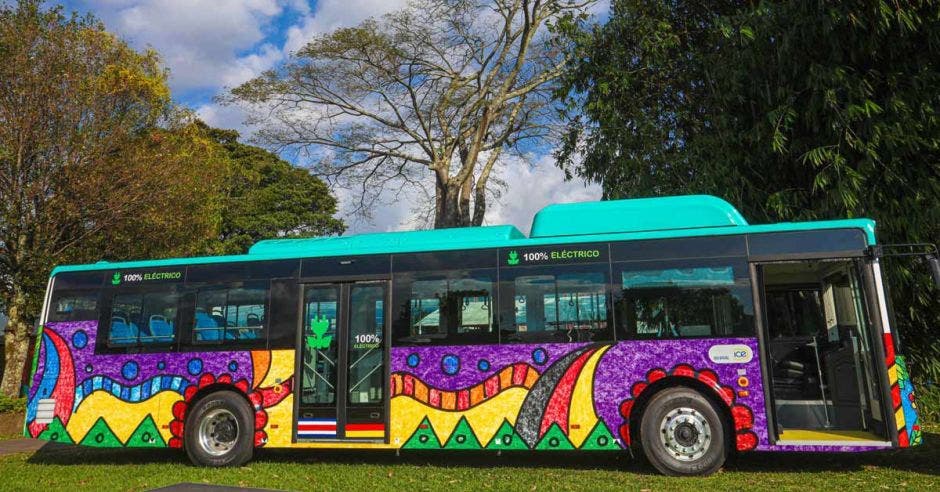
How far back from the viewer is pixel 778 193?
10.4 metres

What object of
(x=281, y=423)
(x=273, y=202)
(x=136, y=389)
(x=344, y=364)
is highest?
(x=273, y=202)

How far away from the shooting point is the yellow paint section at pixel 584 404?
7422mm

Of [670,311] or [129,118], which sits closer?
[670,311]

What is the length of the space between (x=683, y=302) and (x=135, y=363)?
719 centimetres

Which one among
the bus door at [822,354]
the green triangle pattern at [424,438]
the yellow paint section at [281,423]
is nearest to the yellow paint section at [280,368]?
the yellow paint section at [281,423]

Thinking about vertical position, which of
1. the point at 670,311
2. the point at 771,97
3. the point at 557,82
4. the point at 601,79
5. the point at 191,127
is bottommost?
the point at 670,311

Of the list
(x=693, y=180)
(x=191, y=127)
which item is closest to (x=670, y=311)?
(x=693, y=180)

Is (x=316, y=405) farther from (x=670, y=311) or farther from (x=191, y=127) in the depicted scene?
(x=191, y=127)

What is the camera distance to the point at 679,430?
7.22 m

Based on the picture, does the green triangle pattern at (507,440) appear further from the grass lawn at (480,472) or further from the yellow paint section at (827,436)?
the yellow paint section at (827,436)

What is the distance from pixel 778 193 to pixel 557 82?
1294cm

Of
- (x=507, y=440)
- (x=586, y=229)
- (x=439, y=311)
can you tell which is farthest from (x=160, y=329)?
(x=586, y=229)

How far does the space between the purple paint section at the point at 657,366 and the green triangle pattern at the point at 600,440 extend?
3.3 inches

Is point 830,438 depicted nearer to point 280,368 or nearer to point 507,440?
point 507,440
